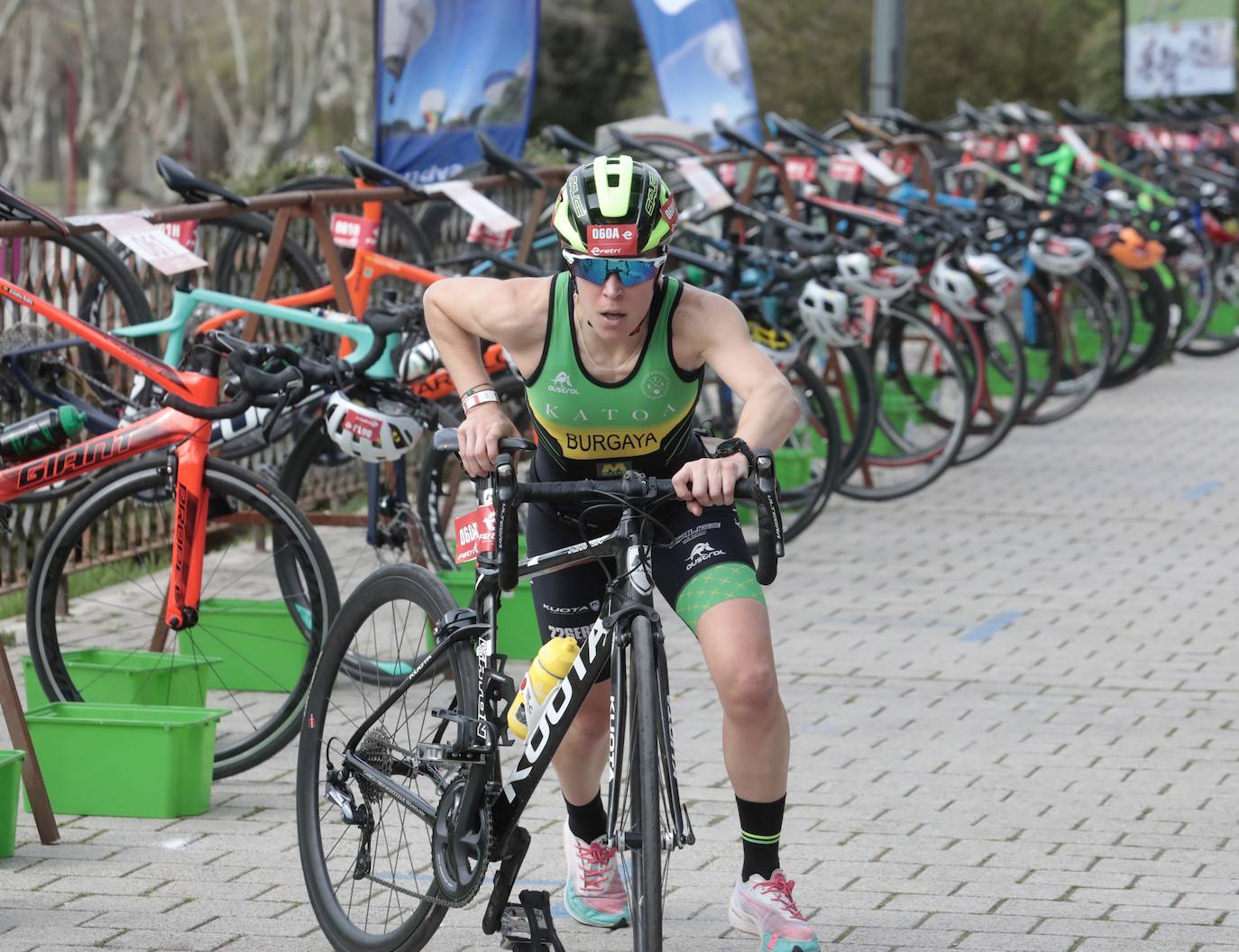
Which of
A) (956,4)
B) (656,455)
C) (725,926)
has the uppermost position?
(956,4)

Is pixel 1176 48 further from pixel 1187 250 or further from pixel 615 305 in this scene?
pixel 615 305

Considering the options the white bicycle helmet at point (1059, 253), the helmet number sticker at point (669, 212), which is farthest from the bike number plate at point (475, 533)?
the white bicycle helmet at point (1059, 253)

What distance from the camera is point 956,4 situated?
30.5 metres

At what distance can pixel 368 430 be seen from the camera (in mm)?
6555

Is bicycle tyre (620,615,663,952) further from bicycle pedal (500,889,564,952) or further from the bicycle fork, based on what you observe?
bicycle pedal (500,889,564,952)

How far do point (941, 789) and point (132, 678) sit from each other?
220cm

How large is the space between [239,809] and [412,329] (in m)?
2.00

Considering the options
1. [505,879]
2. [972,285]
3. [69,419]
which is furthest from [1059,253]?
[505,879]

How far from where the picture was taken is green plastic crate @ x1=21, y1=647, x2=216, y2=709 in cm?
605

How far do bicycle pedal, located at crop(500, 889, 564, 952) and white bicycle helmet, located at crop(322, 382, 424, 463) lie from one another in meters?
2.49

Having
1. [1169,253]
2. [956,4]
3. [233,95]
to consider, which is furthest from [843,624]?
[233,95]

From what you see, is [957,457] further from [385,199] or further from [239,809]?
[239,809]

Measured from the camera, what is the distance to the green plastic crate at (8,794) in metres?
5.15

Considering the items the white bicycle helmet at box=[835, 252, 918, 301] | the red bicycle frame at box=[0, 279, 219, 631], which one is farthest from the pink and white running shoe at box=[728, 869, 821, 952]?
the white bicycle helmet at box=[835, 252, 918, 301]
